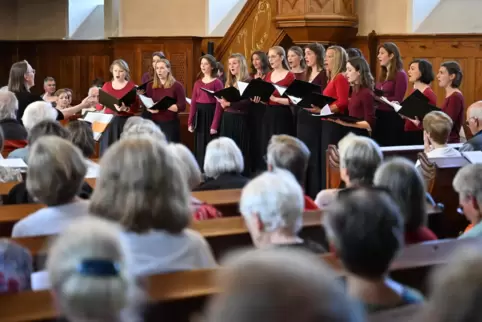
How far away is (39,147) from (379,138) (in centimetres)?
527

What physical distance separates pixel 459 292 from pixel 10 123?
5148mm

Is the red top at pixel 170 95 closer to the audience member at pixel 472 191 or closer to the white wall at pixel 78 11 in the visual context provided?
the audience member at pixel 472 191

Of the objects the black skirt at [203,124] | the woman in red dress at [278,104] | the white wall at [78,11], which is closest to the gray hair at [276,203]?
the woman in red dress at [278,104]

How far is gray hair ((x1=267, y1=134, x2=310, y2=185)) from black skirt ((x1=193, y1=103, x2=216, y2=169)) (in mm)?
4368

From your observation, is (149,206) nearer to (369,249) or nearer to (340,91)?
(369,249)

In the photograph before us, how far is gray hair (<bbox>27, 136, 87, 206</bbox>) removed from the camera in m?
3.09

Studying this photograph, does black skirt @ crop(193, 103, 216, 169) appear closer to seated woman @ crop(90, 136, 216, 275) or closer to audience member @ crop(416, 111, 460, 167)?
audience member @ crop(416, 111, 460, 167)

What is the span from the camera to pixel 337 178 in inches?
226

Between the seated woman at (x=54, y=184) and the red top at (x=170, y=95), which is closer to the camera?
the seated woman at (x=54, y=184)

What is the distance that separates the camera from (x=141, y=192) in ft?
8.36

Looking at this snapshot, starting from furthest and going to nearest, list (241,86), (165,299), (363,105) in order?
(241,86)
(363,105)
(165,299)

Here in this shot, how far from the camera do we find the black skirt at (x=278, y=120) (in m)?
7.83

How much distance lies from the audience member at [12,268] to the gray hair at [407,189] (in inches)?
56.6

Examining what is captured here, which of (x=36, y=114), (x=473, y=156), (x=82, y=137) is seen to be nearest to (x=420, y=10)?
(x=473, y=156)
